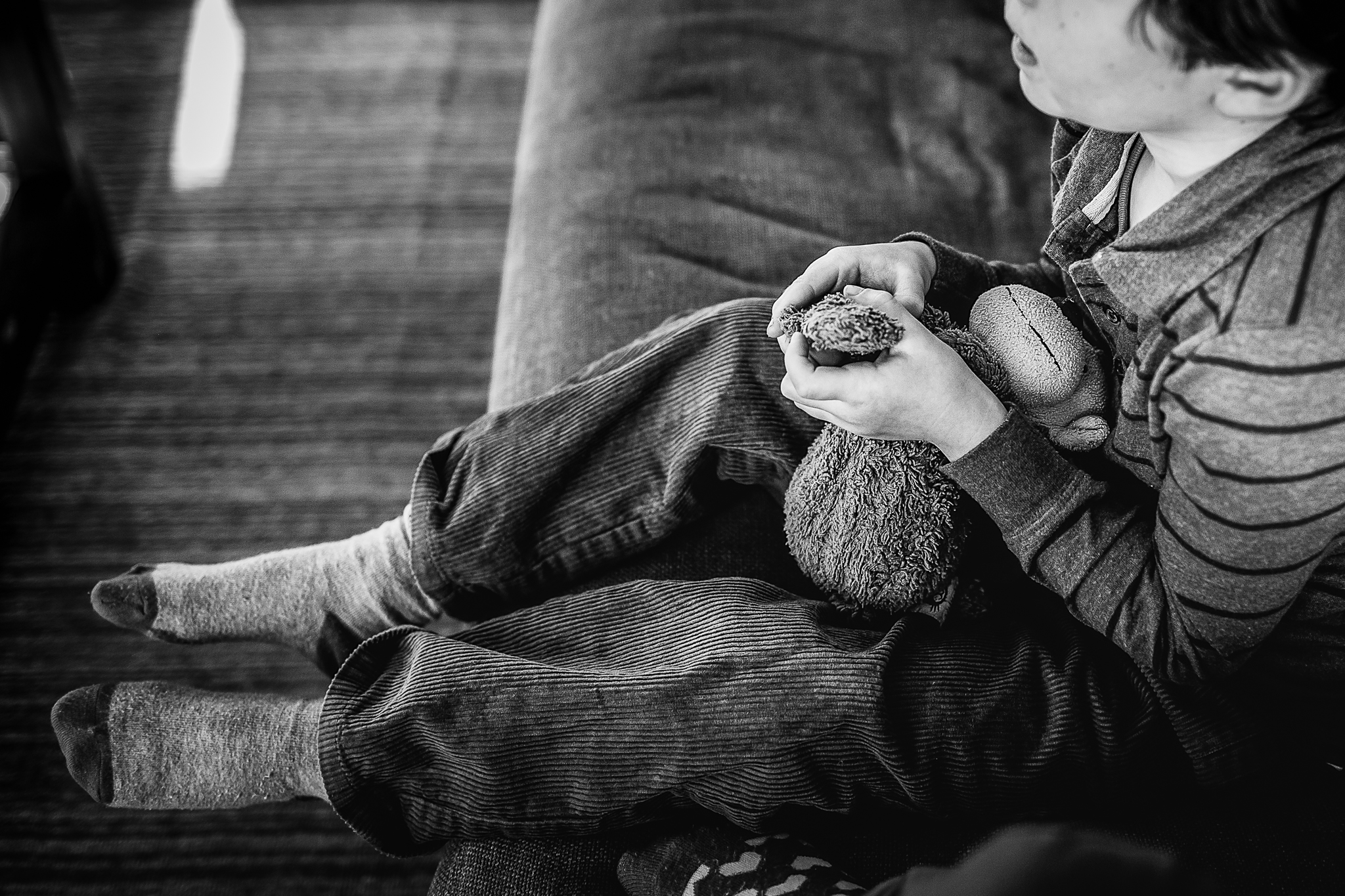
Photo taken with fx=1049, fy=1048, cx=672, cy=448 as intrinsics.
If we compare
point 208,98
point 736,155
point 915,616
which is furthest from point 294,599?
point 208,98

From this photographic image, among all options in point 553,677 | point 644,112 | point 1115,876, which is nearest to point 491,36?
point 644,112

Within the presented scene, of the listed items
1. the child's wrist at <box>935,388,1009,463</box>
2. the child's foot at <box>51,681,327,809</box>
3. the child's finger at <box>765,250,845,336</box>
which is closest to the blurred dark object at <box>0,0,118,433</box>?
the child's foot at <box>51,681,327,809</box>

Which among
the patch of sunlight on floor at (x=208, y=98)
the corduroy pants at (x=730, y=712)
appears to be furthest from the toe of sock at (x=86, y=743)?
the patch of sunlight on floor at (x=208, y=98)

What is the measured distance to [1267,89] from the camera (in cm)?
54

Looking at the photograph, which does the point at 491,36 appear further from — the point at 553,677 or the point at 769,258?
the point at 553,677

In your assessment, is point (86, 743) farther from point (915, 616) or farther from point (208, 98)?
point (208, 98)

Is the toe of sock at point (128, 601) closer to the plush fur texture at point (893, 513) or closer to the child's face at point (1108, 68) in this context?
the plush fur texture at point (893, 513)

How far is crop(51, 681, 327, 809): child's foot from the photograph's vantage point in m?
0.77

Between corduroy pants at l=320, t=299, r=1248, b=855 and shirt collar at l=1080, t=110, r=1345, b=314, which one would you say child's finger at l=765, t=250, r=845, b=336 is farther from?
shirt collar at l=1080, t=110, r=1345, b=314

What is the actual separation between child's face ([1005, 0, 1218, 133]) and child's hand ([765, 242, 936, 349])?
166 millimetres

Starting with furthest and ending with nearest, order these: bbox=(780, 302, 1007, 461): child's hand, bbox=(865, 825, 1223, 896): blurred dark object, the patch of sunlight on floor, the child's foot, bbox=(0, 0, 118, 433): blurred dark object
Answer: the patch of sunlight on floor
bbox=(0, 0, 118, 433): blurred dark object
the child's foot
bbox=(780, 302, 1007, 461): child's hand
bbox=(865, 825, 1223, 896): blurred dark object

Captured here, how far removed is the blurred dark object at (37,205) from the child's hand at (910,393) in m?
1.12

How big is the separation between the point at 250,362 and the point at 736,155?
0.77m

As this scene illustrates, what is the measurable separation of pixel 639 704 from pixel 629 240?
49cm
